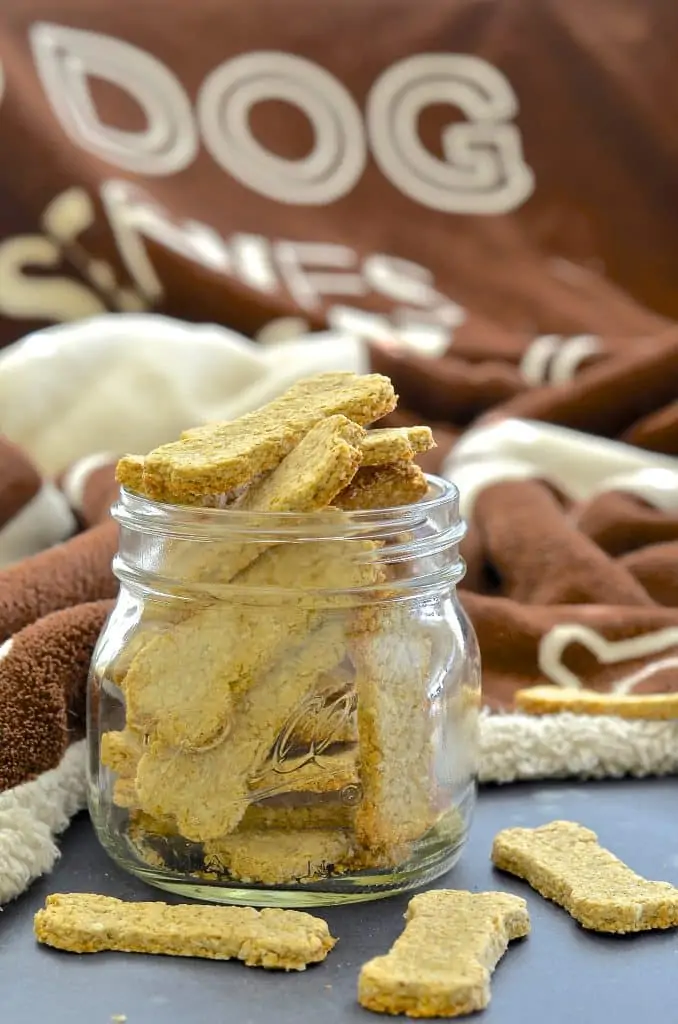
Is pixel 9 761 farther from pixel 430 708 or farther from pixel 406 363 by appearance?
pixel 406 363

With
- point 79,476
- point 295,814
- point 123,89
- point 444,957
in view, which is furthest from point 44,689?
point 123,89

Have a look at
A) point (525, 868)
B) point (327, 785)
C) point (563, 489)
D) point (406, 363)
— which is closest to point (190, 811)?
point (327, 785)

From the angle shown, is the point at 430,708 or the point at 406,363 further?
the point at 406,363

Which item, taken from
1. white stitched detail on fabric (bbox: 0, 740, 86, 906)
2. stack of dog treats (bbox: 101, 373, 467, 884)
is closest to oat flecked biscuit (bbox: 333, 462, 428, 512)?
stack of dog treats (bbox: 101, 373, 467, 884)

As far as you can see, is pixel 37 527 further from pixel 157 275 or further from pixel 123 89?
pixel 123 89

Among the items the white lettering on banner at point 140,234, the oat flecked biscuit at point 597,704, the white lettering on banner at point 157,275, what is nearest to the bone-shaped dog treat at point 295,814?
the oat flecked biscuit at point 597,704

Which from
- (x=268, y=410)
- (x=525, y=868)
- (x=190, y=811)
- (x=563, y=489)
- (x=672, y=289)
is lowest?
(x=672, y=289)
